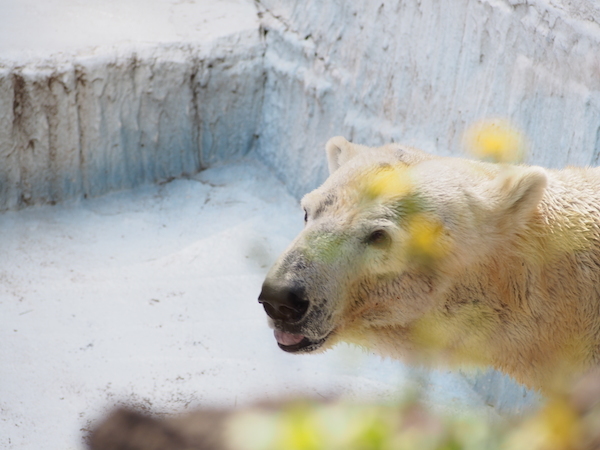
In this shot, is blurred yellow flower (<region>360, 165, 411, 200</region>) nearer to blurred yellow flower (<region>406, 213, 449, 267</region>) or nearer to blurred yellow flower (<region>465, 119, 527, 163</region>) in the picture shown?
blurred yellow flower (<region>406, 213, 449, 267</region>)

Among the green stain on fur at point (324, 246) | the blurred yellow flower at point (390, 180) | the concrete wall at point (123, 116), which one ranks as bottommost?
the concrete wall at point (123, 116)

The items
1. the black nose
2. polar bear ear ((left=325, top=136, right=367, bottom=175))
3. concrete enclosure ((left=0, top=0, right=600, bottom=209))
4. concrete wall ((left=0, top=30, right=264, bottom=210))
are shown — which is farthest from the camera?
concrete wall ((left=0, top=30, right=264, bottom=210))

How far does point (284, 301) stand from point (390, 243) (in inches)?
16.4

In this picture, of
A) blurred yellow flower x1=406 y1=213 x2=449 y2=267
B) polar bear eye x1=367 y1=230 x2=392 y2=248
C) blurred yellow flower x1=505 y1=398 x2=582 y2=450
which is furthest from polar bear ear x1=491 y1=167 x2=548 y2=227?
blurred yellow flower x1=505 y1=398 x2=582 y2=450

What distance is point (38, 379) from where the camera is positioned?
12.9ft

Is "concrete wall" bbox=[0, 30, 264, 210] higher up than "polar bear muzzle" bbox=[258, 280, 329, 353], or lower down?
lower down

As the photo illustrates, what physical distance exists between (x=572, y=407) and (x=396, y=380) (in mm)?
3514

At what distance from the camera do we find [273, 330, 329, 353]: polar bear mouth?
2.35 metres

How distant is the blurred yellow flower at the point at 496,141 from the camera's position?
2.83 meters

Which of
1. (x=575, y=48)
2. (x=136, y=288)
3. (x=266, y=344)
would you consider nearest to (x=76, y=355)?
(x=136, y=288)

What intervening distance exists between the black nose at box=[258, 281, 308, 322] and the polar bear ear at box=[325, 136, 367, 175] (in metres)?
0.78

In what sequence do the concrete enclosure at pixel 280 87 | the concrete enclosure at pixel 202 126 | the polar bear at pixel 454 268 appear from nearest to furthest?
1. the polar bear at pixel 454 268
2. the concrete enclosure at pixel 280 87
3. the concrete enclosure at pixel 202 126

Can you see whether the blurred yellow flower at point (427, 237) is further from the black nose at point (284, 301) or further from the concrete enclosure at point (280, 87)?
the concrete enclosure at point (280, 87)

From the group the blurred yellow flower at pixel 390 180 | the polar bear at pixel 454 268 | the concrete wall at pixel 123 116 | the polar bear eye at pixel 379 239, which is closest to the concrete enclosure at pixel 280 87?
the concrete wall at pixel 123 116
